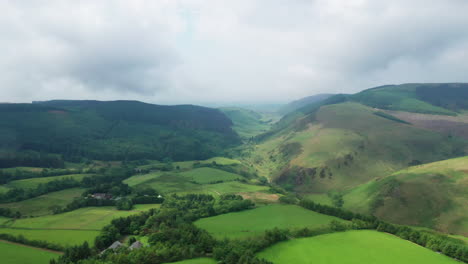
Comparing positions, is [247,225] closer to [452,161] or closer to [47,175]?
[452,161]

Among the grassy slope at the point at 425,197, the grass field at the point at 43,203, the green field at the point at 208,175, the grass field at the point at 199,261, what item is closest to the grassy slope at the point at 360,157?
the grassy slope at the point at 425,197

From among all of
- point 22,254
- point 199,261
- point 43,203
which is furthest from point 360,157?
point 43,203

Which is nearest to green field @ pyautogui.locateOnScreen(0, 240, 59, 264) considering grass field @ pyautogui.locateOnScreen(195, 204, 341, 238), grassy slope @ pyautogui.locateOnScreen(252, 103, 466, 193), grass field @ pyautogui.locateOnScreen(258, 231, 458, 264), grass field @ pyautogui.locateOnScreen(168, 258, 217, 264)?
→ grass field @ pyautogui.locateOnScreen(168, 258, 217, 264)

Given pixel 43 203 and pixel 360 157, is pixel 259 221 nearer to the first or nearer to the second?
pixel 43 203

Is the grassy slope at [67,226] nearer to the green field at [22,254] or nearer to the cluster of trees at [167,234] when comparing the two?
the green field at [22,254]

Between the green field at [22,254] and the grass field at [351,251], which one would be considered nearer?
the green field at [22,254]

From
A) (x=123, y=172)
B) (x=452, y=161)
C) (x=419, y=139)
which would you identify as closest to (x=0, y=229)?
(x=123, y=172)

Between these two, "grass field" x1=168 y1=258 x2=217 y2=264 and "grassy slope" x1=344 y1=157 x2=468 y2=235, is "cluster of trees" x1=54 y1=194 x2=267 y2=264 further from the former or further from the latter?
"grassy slope" x1=344 y1=157 x2=468 y2=235
